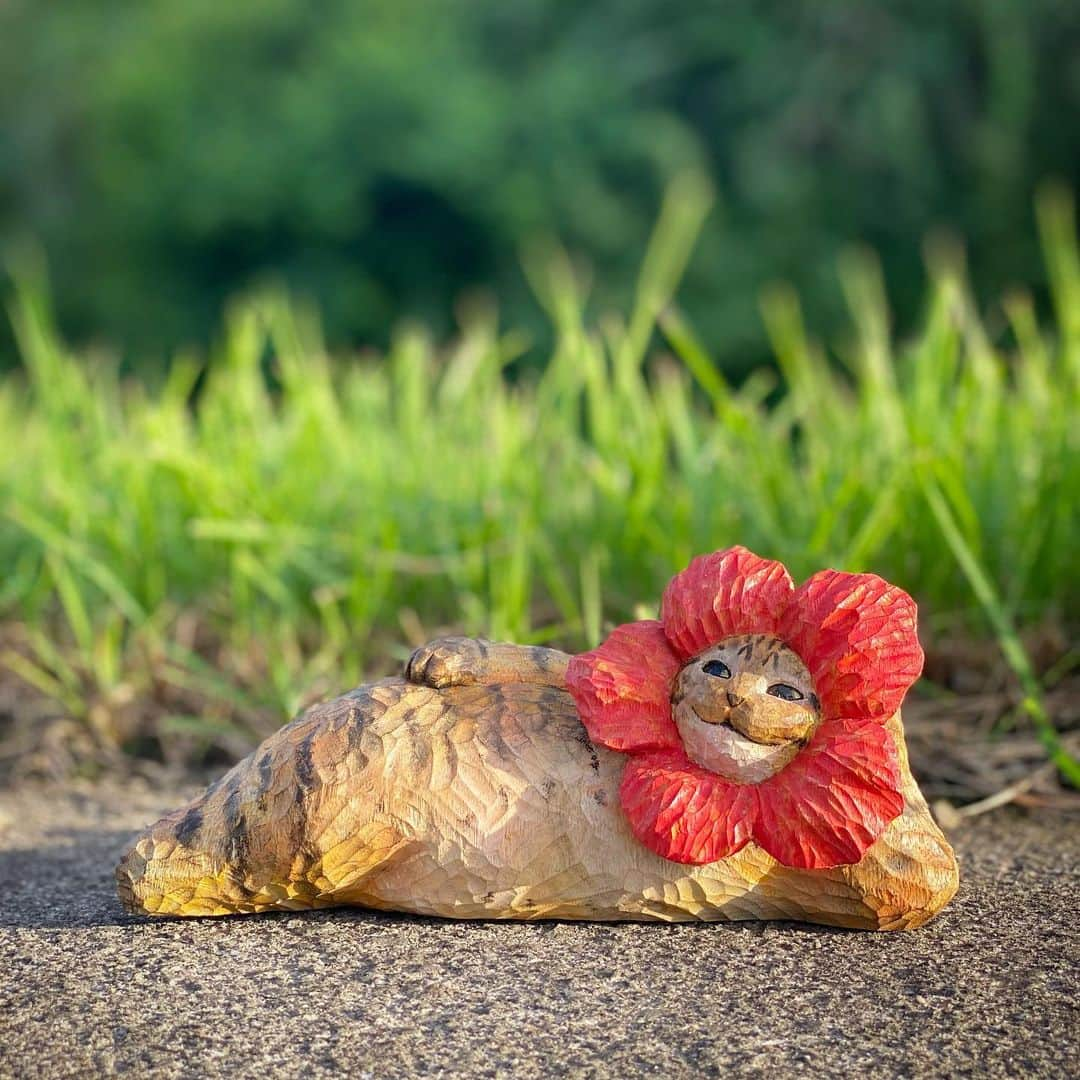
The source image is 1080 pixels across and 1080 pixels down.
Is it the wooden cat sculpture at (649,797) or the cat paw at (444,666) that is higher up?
the cat paw at (444,666)

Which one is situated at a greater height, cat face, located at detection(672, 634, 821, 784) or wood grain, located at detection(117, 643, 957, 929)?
cat face, located at detection(672, 634, 821, 784)

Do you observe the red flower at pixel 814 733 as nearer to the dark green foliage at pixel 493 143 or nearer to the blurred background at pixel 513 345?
the blurred background at pixel 513 345

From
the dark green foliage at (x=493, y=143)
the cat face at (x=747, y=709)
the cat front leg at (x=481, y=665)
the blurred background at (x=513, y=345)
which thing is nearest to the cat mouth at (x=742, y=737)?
the cat face at (x=747, y=709)

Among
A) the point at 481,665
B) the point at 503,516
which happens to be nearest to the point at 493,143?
the point at 503,516

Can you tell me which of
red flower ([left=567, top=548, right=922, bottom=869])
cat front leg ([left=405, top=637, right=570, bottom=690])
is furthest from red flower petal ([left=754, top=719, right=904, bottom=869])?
cat front leg ([left=405, top=637, right=570, bottom=690])

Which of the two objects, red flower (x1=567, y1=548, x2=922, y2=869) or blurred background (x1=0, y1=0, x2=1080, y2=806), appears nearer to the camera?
red flower (x1=567, y1=548, x2=922, y2=869)

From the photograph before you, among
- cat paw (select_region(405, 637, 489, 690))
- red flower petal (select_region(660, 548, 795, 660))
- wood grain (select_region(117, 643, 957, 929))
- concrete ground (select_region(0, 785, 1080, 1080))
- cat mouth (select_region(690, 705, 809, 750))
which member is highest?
red flower petal (select_region(660, 548, 795, 660))

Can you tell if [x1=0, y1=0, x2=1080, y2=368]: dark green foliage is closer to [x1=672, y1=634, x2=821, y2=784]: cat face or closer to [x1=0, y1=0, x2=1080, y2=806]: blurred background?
[x1=0, y1=0, x2=1080, y2=806]: blurred background

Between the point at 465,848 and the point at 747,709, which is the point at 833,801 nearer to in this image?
the point at 747,709
